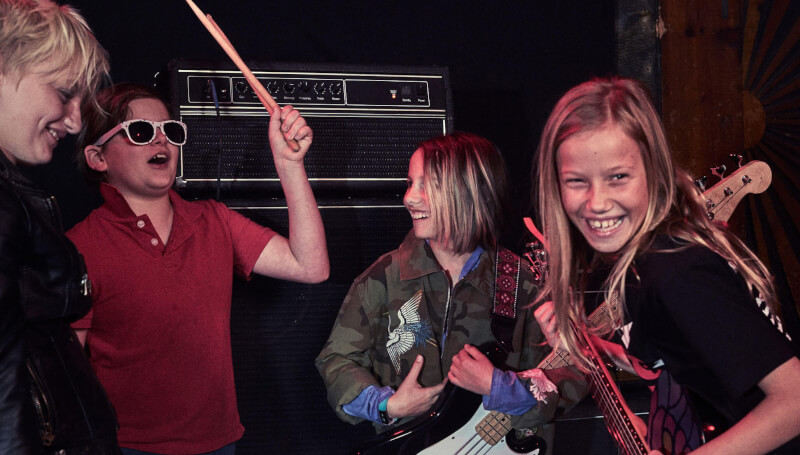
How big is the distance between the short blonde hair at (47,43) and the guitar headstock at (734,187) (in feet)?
5.09

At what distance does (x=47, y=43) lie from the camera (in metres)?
1.27

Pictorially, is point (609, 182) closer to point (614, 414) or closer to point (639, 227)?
point (639, 227)

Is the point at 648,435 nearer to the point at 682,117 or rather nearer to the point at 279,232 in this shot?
the point at 279,232

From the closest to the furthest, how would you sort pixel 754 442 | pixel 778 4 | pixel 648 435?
pixel 754 442 → pixel 648 435 → pixel 778 4

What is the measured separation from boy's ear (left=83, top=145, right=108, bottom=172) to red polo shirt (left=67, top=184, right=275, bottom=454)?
7cm

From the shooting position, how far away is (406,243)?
2.20 metres

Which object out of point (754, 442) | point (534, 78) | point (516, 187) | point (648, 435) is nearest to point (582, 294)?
point (648, 435)

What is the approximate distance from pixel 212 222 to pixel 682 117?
203cm

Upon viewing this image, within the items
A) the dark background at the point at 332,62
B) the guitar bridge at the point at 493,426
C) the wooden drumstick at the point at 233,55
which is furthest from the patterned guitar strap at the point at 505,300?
the wooden drumstick at the point at 233,55

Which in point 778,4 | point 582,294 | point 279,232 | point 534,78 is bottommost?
point 582,294

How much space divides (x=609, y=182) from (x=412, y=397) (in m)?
0.80

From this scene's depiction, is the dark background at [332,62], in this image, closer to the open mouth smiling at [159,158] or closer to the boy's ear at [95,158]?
the open mouth smiling at [159,158]

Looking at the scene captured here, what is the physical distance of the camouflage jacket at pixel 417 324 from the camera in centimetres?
207

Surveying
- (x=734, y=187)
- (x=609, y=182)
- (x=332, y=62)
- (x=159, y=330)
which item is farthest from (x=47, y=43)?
(x=734, y=187)
